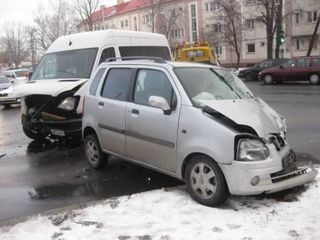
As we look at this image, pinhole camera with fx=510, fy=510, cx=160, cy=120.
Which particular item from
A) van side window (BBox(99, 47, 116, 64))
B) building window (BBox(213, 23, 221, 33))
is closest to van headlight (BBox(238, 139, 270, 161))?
van side window (BBox(99, 47, 116, 64))

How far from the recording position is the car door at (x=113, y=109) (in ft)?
23.7

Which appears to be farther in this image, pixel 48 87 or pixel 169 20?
pixel 169 20

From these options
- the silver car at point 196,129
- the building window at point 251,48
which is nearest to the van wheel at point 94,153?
the silver car at point 196,129

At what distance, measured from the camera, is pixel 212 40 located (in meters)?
63.9

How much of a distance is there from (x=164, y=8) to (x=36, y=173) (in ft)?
221

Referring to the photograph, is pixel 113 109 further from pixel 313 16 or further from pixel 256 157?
pixel 313 16

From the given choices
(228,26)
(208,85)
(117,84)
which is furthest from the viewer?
(228,26)

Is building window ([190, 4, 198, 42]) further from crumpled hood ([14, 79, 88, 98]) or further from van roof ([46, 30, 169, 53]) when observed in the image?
crumpled hood ([14, 79, 88, 98])

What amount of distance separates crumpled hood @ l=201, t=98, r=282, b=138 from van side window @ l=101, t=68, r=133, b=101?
1509 millimetres

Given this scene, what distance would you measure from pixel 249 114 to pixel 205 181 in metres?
0.96

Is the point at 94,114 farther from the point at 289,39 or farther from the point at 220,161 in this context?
the point at 289,39

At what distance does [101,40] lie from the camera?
36.7 feet

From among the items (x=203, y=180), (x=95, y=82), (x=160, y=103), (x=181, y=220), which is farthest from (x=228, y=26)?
(x=181, y=220)

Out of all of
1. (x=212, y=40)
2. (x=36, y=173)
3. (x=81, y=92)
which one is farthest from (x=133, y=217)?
(x=212, y=40)
